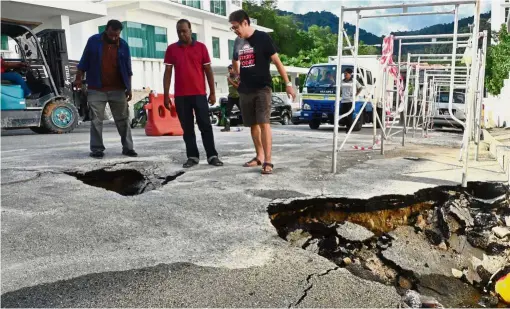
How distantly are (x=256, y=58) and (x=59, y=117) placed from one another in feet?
23.6

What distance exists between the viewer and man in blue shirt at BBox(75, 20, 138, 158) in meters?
5.26

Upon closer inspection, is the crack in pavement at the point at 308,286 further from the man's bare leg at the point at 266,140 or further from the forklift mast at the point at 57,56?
the forklift mast at the point at 57,56

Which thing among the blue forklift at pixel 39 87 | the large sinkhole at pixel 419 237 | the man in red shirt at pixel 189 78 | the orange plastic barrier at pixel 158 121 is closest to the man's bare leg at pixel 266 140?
the man in red shirt at pixel 189 78

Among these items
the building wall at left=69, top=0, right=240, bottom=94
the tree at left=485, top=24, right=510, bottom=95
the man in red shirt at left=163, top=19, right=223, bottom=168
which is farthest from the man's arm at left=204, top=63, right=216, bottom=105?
the building wall at left=69, top=0, right=240, bottom=94

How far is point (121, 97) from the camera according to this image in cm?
557

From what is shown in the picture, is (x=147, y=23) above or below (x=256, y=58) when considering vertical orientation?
above

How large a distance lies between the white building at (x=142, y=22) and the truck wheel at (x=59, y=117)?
6.99 meters

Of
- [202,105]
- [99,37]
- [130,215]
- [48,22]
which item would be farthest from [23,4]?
[130,215]

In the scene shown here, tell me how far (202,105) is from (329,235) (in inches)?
96.8

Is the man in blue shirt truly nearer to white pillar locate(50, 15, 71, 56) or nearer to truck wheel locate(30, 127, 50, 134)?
truck wheel locate(30, 127, 50, 134)

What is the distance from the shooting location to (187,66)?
16.0ft

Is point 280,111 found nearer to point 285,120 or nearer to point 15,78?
point 285,120

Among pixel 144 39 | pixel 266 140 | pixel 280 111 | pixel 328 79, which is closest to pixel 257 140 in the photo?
pixel 266 140

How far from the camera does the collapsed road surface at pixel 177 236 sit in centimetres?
207
